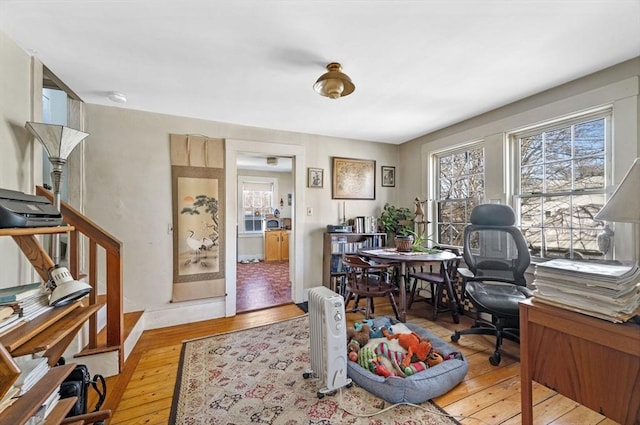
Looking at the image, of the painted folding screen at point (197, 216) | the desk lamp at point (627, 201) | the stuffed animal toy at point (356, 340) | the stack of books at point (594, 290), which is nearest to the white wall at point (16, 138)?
the painted folding screen at point (197, 216)

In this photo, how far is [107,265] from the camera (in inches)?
76.0

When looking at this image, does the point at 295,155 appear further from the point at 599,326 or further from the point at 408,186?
the point at 599,326

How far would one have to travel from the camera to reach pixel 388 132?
355 centimetres

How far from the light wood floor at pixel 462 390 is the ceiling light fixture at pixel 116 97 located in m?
2.29

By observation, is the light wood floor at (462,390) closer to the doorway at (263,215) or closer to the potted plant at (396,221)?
the potted plant at (396,221)

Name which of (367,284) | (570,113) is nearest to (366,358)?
(367,284)

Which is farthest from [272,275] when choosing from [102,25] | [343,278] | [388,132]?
[102,25]

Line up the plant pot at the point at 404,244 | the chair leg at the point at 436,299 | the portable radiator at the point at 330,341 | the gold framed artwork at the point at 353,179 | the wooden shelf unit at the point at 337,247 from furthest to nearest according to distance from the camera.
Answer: the gold framed artwork at the point at 353,179 → the wooden shelf unit at the point at 337,247 → the plant pot at the point at 404,244 → the chair leg at the point at 436,299 → the portable radiator at the point at 330,341

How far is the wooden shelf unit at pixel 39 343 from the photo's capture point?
32.0 inches

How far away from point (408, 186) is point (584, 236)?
2114 millimetres

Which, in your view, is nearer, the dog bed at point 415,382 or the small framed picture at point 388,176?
the dog bed at point 415,382

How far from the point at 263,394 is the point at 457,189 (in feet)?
10.1

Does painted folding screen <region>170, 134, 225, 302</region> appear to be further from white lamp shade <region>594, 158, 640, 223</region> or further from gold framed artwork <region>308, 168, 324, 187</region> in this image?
white lamp shade <region>594, 158, 640, 223</region>

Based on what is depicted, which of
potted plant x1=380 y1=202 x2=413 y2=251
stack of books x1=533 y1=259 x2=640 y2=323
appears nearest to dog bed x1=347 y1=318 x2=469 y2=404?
stack of books x1=533 y1=259 x2=640 y2=323
